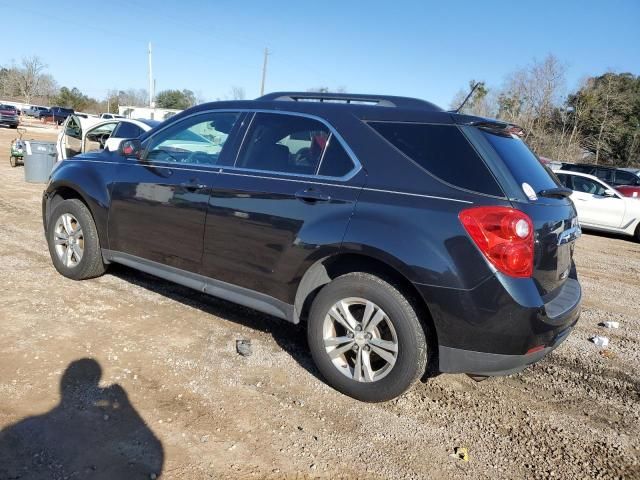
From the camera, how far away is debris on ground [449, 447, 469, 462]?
2.74m

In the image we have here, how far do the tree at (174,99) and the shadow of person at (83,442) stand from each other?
82.8 metres

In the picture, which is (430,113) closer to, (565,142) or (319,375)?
(319,375)

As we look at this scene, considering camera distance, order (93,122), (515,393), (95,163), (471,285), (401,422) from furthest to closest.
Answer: (93,122) → (95,163) → (515,393) → (401,422) → (471,285)

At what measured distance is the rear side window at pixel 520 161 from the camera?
9.75 ft

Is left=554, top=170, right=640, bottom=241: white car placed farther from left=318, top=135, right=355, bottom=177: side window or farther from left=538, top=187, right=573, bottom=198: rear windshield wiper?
left=318, top=135, right=355, bottom=177: side window

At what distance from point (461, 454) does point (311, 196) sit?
1745mm

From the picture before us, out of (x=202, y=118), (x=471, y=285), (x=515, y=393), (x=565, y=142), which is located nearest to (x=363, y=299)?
(x=471, y=285)

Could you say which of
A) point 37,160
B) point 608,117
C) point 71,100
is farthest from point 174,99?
point 37,160

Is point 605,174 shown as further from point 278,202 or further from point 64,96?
point 64,96

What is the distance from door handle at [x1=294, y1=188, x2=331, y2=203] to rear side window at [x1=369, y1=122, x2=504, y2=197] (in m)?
0.54

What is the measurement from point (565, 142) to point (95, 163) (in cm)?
4111

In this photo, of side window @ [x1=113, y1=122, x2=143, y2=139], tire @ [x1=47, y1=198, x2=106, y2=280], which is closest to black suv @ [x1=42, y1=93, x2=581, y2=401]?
tire @ [x1=47, y1=198, x2=106, y2=280]

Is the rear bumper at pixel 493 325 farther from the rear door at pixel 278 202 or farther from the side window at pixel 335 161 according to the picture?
the side window at pixel 335 161

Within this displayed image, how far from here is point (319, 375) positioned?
3502 millimetres
